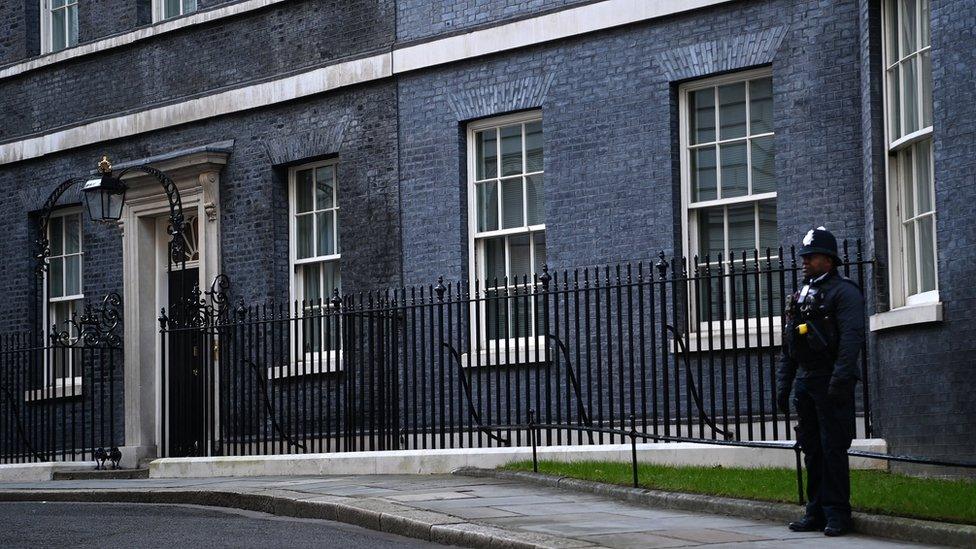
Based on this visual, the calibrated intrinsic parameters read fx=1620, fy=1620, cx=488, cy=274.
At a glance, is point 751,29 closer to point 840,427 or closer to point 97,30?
point 840,427

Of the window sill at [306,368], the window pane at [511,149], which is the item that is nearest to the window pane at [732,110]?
the window pane at [511,149]

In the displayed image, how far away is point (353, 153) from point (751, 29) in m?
4.96

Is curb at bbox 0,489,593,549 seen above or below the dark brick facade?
below

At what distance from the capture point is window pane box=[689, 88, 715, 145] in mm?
14805

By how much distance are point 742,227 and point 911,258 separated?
231cm

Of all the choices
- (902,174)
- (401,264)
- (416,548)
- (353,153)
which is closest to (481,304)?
(401,264)

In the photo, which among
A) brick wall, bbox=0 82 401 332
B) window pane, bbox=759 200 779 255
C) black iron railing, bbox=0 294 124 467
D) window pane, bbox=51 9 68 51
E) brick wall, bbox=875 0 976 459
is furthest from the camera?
window pane, bbox=51 9 68 51

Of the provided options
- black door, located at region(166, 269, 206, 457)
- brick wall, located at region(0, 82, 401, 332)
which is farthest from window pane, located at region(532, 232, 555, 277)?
black door, located at region(166, 269, 206, 457)

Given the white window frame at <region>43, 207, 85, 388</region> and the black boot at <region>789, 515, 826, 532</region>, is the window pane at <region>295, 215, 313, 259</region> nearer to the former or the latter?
the white window frame at <region>43, 207, 85, 388</region>

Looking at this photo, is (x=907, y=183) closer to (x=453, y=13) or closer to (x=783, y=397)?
(x=783, y=397)

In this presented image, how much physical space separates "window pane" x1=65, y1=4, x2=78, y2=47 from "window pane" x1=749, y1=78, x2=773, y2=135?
10040mm

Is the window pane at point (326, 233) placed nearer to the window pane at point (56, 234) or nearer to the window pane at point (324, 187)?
the window pane at point (324, 187)

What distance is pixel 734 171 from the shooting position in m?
14.6

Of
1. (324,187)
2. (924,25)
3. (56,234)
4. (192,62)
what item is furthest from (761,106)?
(56,234)
